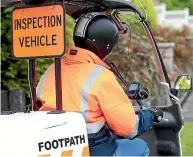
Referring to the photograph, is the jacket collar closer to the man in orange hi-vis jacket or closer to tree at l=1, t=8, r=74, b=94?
the man in orange hi-vis jacket

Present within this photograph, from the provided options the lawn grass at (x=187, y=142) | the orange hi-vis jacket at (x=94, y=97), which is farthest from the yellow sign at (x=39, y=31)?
the lawn grass at (x=187, y=142)

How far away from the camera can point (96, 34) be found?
3744mm

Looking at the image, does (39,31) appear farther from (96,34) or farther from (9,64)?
(9,64)

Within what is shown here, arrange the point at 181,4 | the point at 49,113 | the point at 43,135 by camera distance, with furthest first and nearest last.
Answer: the point at 181,4, the point at 49,113, the point at 43,135

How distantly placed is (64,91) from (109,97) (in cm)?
34

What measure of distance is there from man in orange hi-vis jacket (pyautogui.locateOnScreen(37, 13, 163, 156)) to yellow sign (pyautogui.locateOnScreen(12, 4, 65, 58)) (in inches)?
11.2

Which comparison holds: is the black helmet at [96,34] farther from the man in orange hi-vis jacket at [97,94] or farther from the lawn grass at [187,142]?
the lawn grass at [187,142]

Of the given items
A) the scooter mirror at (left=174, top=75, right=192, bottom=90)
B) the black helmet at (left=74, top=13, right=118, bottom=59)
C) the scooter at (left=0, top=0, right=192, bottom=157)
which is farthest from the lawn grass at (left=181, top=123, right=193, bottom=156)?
the black helmet at (left=74, top=13, right=118, bottom=59)

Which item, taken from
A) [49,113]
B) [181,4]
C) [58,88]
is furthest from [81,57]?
[181,4]

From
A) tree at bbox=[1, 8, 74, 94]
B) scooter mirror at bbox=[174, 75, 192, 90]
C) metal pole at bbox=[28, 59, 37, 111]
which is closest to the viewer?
metal pole at bbox=[28, 59, 37, 111]

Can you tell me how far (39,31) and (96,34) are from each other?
1.42ft

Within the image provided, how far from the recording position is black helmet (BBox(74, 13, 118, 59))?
12.3 ft

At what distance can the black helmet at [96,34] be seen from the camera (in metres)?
3.76

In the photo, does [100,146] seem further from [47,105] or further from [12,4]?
[12,4]
